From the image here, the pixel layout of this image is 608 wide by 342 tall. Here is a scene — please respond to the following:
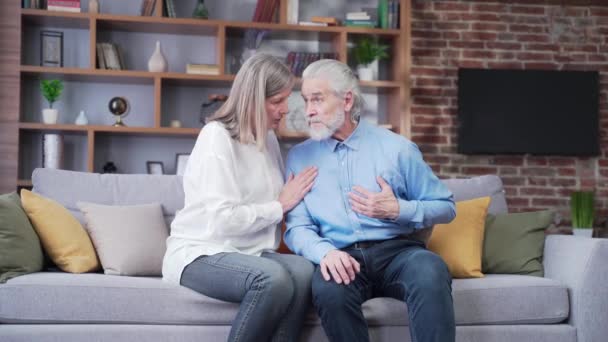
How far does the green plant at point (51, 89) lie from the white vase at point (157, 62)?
24.1 inches

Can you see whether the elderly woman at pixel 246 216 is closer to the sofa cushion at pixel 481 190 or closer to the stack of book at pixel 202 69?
the sofa cushion at pixel 481 190

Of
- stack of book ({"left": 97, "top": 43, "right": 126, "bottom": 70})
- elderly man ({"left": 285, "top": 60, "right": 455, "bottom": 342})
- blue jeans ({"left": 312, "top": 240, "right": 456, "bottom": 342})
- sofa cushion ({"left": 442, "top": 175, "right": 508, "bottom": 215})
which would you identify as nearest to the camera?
blue jeans ({"left": 312, "top": 240, "right": 456, "bottom": 342})

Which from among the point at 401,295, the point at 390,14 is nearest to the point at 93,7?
the point at 390,14

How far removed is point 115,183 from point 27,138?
91.2 inches

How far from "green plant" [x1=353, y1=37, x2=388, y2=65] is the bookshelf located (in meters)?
0.08

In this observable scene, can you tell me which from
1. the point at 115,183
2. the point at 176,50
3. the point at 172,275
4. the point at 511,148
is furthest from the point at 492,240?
the point at 176,50

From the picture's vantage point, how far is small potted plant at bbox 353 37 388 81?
17.8 feet

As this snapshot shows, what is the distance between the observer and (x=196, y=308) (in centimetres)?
261

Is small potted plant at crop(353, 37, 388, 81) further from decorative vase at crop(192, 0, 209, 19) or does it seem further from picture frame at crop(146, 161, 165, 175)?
picture frame at crop(146, 161, 165, 175)

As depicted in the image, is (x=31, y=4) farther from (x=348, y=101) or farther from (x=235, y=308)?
(x=235, y=308)

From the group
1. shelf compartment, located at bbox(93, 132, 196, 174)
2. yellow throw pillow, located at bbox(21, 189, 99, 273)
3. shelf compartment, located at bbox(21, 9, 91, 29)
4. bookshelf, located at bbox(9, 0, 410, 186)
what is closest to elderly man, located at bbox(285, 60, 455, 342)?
yellow throw pillow, located at bbox(21, 189, 99, 273)

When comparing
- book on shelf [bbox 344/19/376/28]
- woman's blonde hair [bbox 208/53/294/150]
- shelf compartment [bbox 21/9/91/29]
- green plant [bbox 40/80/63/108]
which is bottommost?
woman's blonde hair [bbox 208/53/294/150]

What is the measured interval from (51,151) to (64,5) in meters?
0.98

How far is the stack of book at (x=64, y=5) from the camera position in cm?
509
